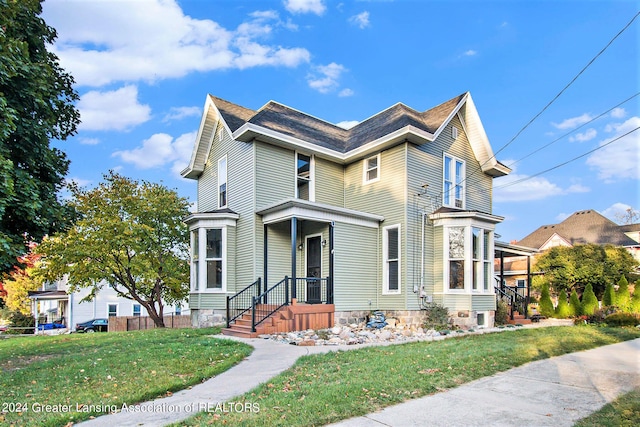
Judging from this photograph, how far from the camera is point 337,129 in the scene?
17.5m

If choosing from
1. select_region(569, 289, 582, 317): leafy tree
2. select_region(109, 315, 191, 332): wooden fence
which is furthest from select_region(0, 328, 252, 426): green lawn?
select_region(569, 289, 582, 317): leafy tree

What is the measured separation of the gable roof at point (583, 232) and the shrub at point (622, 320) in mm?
21956

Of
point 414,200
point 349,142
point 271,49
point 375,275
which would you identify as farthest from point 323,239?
point 271,49

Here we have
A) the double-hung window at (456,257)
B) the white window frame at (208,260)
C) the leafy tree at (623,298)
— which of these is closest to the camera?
the double-hung window at (456,257)

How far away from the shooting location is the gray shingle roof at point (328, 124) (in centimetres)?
1410

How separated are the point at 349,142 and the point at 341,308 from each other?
6.60 metres

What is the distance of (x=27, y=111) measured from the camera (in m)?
8.58

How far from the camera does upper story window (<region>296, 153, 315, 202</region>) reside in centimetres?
1438

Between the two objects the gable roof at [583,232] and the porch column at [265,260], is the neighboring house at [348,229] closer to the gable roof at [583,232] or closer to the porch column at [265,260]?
the porch column at [265,260]

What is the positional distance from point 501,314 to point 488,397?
10142 millimetres

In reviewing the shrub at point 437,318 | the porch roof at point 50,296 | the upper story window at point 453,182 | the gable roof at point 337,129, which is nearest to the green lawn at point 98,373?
the shrub at point 437,318

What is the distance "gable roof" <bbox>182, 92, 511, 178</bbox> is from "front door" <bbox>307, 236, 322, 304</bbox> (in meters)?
3.10

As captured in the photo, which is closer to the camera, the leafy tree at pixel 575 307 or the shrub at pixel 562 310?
the leafy tree at pixel 575 307

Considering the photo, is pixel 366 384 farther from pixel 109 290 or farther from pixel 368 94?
pixel 109 290
